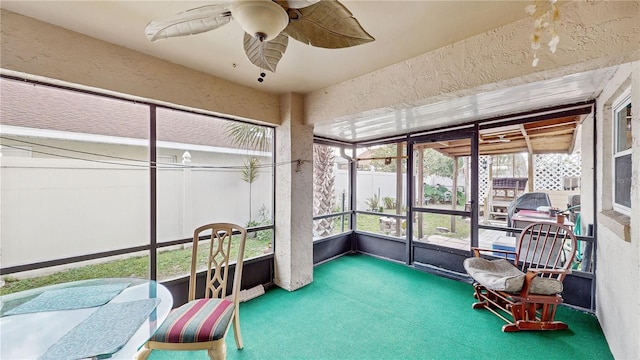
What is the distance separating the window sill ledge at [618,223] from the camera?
1.60m

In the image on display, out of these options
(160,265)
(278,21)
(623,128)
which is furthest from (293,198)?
(623,128)

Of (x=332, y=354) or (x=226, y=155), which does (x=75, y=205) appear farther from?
(x=332, y=354)

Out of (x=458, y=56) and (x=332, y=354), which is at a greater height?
(x=458, y=56)

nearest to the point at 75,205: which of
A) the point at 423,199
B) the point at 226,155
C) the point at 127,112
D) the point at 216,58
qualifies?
the point at 127,112

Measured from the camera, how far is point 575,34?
4.74 ft

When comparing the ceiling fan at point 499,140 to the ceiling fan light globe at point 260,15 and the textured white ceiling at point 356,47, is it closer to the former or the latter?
the textured white ceiling at point 356,47

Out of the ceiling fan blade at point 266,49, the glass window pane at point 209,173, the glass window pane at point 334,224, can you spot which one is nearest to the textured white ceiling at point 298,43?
the ceiling fan blade at point 266,49

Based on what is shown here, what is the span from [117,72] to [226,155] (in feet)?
3.94

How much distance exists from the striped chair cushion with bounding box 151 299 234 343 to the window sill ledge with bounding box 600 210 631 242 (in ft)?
8.76

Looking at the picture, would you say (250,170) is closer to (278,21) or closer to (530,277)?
(278,21)

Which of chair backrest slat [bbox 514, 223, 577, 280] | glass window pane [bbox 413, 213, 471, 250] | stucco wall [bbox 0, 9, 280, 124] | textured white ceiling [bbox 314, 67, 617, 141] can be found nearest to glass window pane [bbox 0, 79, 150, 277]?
stucco wall [bbox 0, 9, 280, 124]

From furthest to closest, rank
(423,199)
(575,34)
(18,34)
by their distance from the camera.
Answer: (423,199) → (18,34) → (575,34)

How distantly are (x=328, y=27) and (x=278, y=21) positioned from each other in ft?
0.74

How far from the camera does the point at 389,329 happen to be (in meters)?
2.27
